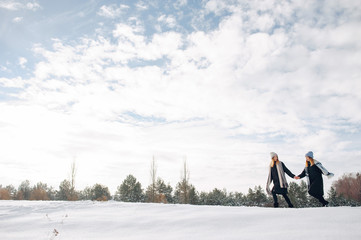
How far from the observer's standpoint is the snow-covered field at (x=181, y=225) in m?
3.97

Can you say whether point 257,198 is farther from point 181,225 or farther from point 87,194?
point 181,225

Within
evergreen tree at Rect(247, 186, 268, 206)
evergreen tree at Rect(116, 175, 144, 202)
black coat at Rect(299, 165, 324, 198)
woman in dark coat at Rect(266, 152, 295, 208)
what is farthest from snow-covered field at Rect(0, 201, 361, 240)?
evergreen tree at Rect(247, 186, 268, 206)

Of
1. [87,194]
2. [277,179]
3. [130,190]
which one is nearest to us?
[277,179]

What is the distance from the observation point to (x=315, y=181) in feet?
24.5

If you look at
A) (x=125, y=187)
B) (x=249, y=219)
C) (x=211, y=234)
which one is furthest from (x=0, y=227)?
(x=125, y=187)

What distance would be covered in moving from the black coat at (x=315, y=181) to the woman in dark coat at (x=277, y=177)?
556mm

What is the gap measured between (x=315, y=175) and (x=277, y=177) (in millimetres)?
1074

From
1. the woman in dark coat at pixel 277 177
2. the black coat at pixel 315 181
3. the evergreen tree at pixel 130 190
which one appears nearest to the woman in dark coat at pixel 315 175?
the black coat at pixel 315 181

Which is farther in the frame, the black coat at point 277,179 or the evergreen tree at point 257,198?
the evergreen tree at point 257,198

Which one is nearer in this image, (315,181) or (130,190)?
(315,181)

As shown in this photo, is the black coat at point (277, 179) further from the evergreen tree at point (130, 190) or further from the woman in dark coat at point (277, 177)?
the evergreen tree at point (130, 190)

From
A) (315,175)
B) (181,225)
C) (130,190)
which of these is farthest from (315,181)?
(130,190)

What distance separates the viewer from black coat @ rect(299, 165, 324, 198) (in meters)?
7.38

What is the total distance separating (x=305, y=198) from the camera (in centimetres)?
4859
